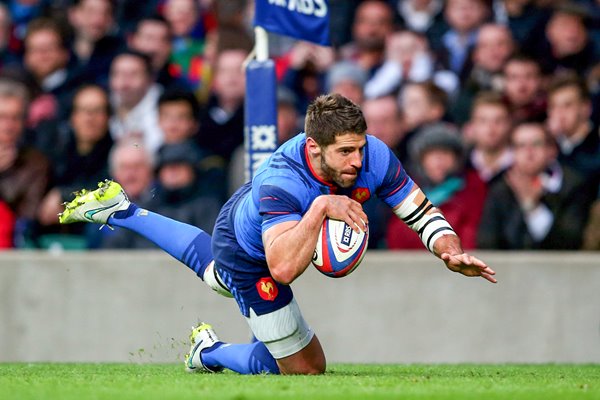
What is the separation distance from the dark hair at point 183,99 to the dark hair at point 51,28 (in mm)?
1587

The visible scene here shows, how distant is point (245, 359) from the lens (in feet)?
26.5

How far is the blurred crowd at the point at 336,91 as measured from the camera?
11.8 m

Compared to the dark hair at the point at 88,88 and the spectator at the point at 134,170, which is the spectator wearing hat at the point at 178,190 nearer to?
the spectator at the point at 134,170

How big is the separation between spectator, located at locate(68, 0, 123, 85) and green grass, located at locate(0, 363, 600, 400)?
548 centimetres

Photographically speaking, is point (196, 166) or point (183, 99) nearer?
point (196, 166)

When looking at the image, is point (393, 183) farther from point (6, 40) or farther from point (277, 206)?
point (6, 40)

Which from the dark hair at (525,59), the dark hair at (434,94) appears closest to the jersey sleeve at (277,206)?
the dark hair at (434,94)

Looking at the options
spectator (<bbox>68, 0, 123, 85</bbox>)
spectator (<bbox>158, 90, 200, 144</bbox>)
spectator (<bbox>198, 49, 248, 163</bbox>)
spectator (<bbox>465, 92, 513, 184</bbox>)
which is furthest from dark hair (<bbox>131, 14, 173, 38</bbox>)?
spectator (<bbox>465, 92, 513, 184</bbox>)

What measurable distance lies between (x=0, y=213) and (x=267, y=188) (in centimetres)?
600

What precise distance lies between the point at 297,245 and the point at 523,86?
6.16m

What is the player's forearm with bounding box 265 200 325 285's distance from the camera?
6.94 meters

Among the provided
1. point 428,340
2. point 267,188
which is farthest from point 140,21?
point 267,188

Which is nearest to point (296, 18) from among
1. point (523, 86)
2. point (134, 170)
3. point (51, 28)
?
point (134, 170)

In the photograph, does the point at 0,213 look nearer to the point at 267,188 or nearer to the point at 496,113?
the point at 496,113
